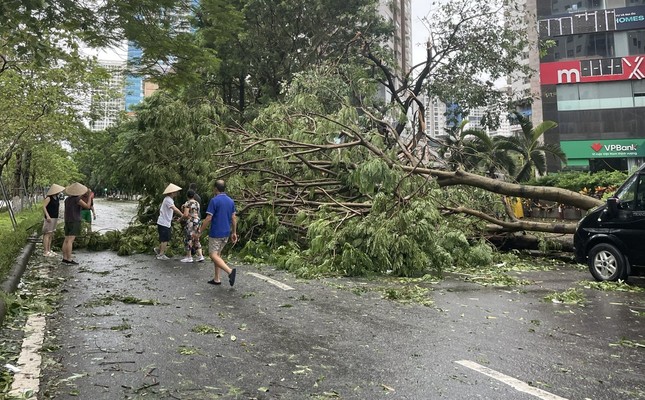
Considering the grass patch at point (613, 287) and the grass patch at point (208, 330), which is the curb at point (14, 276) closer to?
the grass patch at point (208, 330)

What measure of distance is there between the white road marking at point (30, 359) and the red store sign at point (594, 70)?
44884 mm

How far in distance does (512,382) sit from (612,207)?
19.0 feet

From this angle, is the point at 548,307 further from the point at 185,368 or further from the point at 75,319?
the point at 75,319

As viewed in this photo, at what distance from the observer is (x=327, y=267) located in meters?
9.38

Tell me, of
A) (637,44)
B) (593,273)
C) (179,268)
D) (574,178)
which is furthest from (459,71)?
(637,44)

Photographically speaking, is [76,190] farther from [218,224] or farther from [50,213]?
[218,224]

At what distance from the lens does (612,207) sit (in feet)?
27.9

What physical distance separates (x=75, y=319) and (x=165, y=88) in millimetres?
3790

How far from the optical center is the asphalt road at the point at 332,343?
3787 mm

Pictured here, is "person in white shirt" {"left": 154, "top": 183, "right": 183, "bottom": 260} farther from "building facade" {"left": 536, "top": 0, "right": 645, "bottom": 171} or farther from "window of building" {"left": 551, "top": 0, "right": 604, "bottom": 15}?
"window of building" {"left": 551, "top": 0, "right": 604, "bottom": 15}

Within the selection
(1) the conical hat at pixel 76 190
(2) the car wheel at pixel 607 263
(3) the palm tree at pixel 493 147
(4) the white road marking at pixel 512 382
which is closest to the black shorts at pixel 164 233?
(1) the conical hat at pixel 76 190

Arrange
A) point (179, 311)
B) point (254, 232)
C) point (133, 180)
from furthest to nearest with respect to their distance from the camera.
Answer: point (133, 180)
point (254, 232)
point (179, 311)

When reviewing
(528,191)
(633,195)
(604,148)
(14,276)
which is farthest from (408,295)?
(604,148)

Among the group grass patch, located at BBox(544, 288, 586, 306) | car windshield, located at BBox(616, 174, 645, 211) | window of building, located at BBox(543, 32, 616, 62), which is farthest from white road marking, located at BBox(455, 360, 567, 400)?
window of building, located at BBox(543, 32, 616, 62)
